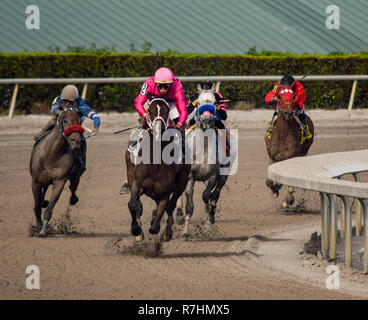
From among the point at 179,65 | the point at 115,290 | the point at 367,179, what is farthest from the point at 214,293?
the point at 179,65

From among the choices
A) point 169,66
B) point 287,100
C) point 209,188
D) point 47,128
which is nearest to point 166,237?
point 209,188

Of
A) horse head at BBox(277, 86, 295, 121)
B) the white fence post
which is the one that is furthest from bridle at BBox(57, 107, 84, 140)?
the white fence post

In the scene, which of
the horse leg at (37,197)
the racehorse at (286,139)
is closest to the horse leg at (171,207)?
the horse leg at (37,197)

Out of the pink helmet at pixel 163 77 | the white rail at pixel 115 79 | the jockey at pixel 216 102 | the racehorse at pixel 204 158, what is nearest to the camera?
the pink helmet at pixel 163 77

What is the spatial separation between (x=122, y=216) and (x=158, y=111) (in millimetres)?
3417

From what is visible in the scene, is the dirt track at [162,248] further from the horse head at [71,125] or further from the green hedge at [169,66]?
the green hedge at [169,66]

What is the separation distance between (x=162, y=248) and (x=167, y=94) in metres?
1.67

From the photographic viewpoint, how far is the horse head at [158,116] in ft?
25.7

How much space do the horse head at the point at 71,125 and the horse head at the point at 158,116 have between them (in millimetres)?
1466

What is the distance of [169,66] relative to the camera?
19.9 meters

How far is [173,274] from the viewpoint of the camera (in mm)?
7328

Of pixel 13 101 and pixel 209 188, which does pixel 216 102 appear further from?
pixel 13 101

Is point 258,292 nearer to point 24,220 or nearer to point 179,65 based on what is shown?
point 24,220

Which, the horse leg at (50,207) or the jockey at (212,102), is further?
the jockey at (212,102)
